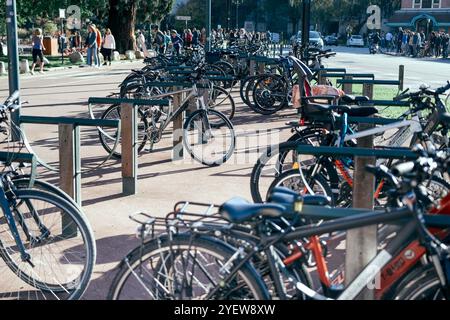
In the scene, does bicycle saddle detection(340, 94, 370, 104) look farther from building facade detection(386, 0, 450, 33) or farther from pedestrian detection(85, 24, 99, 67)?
building facade detection(386, 0, 450, 33)

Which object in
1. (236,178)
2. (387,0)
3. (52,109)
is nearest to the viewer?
(236,178)

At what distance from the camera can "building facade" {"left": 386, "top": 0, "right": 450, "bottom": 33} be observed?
6731cm

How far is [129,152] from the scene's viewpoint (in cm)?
698

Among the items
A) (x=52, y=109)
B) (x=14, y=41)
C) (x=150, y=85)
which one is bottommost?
(x=52, y=109)

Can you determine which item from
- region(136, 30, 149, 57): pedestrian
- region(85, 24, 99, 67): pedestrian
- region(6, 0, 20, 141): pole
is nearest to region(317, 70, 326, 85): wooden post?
region(6, 0, 20, 141): pole

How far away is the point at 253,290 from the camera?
117 inches

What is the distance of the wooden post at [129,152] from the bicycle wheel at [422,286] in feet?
14.4

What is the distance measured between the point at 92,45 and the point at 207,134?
2127 cm

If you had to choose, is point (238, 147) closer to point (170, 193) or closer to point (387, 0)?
point (170, 193)

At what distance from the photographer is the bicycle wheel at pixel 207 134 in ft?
27.7
